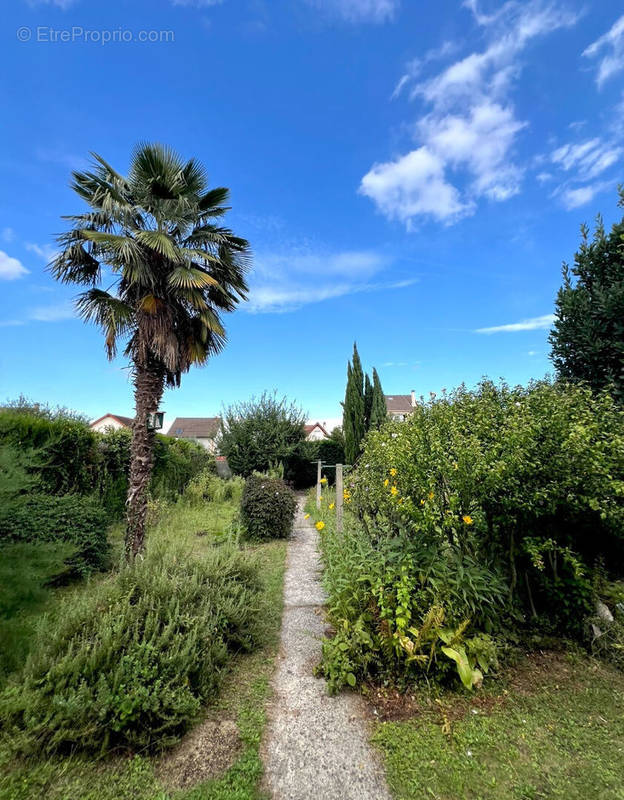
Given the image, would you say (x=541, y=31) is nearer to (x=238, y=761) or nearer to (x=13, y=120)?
(x=13, y=120)

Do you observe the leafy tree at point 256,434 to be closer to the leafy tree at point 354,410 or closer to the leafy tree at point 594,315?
the leafy tree at point 354,410

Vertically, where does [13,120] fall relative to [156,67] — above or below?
below

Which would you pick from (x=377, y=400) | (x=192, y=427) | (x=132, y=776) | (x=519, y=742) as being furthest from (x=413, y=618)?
(x=192, y=427)

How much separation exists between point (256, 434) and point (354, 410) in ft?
19.1

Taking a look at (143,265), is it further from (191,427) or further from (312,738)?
(191,427)

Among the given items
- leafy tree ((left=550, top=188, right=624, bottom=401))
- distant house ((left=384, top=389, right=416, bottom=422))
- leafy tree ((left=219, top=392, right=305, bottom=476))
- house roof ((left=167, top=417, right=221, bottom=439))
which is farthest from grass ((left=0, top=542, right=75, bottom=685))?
house roof ((left=167, top=417, right=221, bottom=439))

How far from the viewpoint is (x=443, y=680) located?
257 centimetres

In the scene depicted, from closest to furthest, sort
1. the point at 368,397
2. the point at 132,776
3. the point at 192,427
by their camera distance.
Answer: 1. the point at 132,776
2. the point at 368,397
3. the point at 192,427

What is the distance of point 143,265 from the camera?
17.3ft

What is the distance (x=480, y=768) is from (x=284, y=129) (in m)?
9.35

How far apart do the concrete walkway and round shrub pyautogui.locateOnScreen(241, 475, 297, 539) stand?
3814mm

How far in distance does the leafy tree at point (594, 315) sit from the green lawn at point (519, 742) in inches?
111

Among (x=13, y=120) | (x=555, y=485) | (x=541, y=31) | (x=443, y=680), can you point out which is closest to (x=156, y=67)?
(x=13, y=120)

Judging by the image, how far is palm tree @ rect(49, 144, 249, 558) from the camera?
5203 mm
